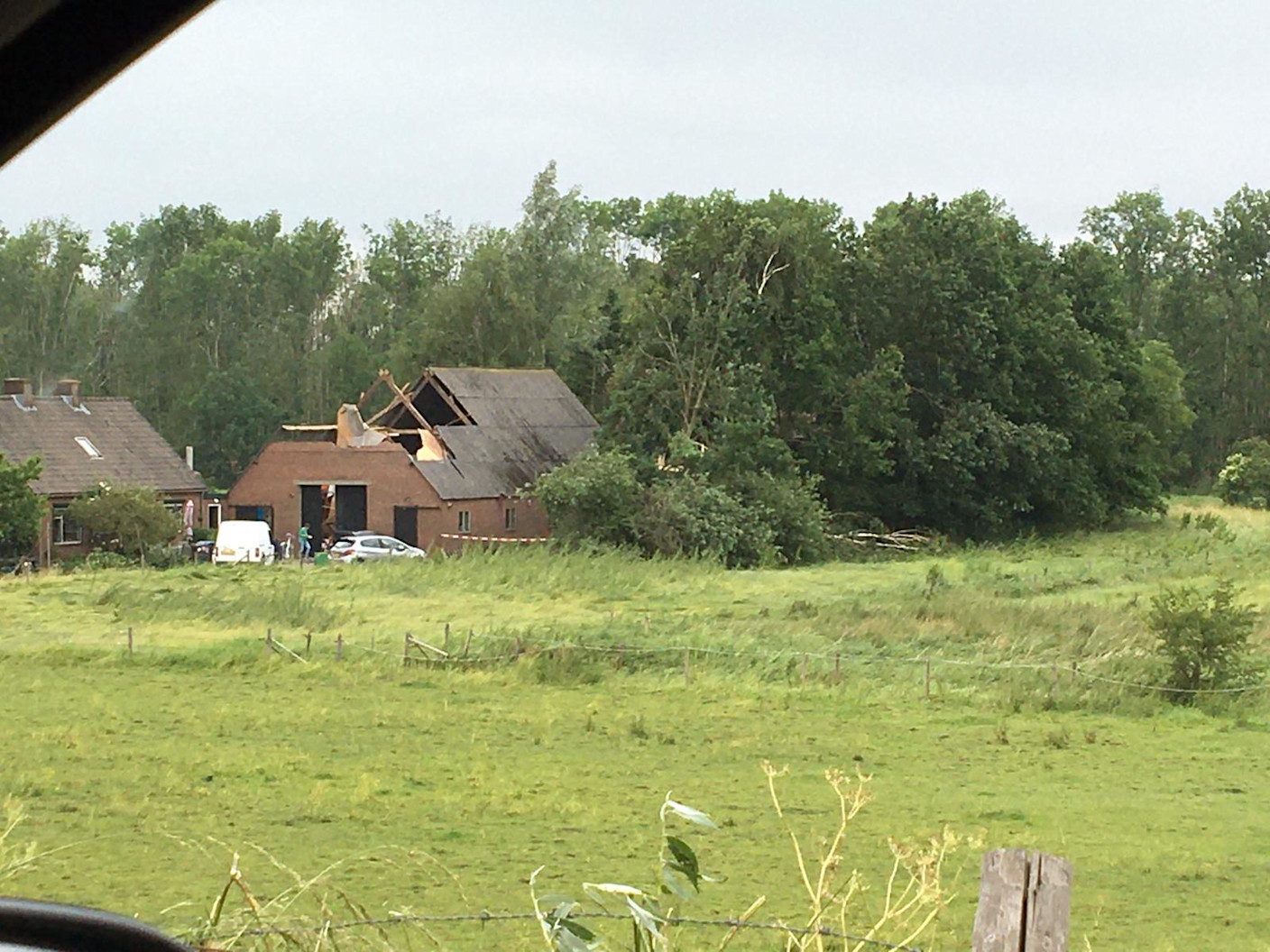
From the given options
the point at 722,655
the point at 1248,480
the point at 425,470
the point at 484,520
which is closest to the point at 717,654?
the point at 722,655

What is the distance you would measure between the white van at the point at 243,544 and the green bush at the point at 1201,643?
20.4 m

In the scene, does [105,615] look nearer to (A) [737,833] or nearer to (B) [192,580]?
(B) [192,580]

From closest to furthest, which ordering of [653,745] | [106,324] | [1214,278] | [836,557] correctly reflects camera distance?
[653,745] → [836,557] → [106,324] → [1214,278]

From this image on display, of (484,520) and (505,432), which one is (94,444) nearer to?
(484,520)

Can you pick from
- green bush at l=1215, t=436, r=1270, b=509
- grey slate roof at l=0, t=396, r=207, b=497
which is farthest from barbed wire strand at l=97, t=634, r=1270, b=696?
green bush at l=1215, t=436, r=1270, b=509

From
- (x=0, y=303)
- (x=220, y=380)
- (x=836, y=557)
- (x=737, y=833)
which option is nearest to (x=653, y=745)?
(x=737, y=833)

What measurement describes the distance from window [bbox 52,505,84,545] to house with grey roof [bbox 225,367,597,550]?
4.63 m

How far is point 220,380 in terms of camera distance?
52562 millimetres

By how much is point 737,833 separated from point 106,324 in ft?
168

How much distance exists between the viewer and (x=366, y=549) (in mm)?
34844

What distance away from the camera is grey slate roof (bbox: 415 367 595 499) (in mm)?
38750

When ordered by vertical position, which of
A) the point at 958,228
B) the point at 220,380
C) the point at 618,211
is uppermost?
the point at 618,211

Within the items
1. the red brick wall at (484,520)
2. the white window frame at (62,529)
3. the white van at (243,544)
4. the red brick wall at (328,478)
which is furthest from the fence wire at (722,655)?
the red brick wall at (328,478)

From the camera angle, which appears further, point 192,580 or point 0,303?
point 0,303
